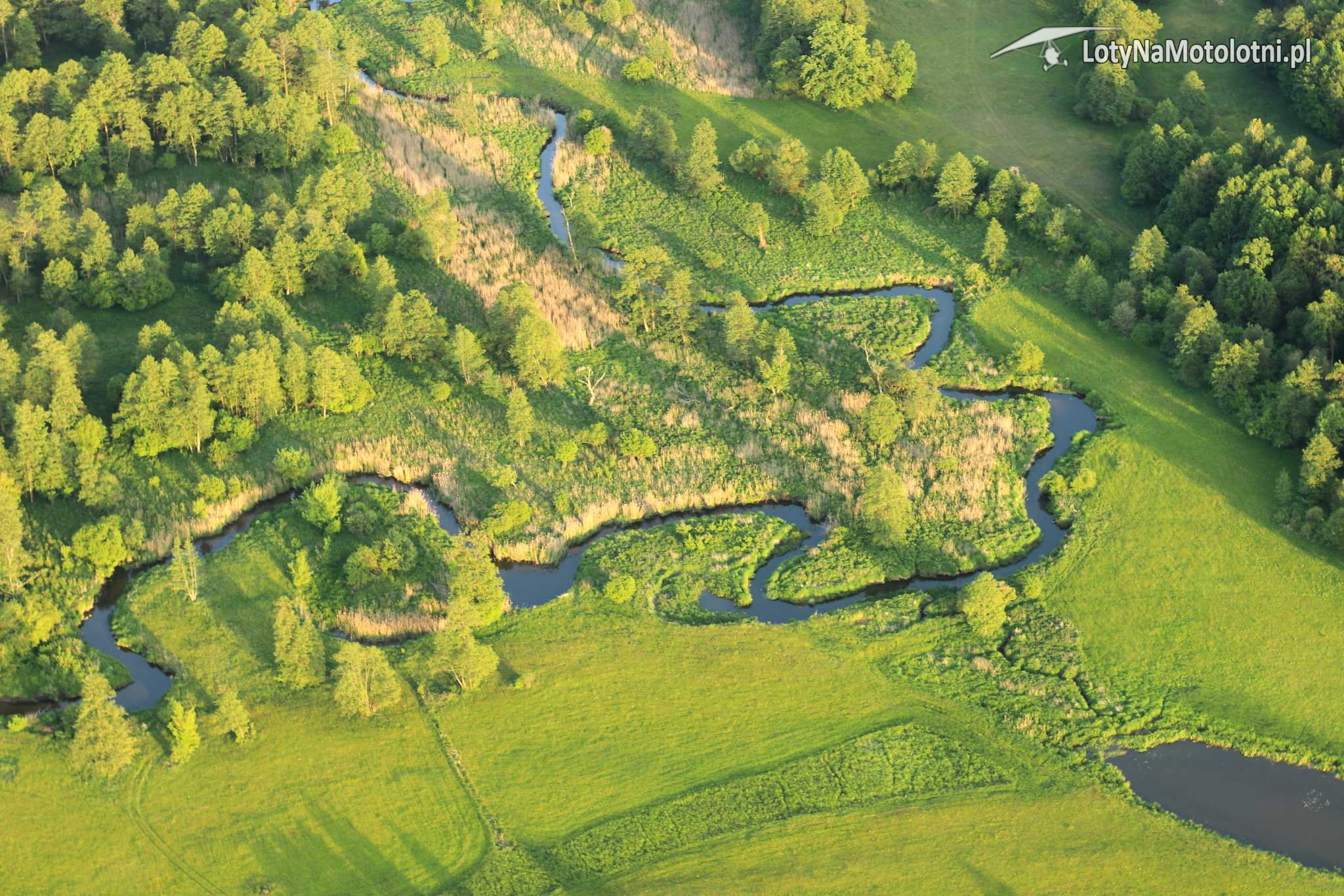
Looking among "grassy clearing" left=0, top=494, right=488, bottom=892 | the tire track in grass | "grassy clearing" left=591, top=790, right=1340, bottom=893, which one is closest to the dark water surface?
"grassy clearing" left=591, top=790, right=1340, bottom=893

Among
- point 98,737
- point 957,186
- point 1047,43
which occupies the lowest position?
point 98,737

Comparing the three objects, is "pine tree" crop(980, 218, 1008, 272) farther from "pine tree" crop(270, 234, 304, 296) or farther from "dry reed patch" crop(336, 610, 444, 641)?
"dry reed patch" crop(336, 610, 444, 641)

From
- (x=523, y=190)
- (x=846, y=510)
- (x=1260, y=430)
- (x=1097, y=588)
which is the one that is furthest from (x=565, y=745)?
(x=523, y=190)

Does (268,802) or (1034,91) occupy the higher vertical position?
(1034,91)

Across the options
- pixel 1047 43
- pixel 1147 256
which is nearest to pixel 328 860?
pixel 1147 256

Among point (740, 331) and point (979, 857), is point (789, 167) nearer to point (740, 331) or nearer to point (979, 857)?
point (740, 331)

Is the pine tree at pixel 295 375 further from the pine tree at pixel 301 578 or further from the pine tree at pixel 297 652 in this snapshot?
the pine tree at pixel 297 652
